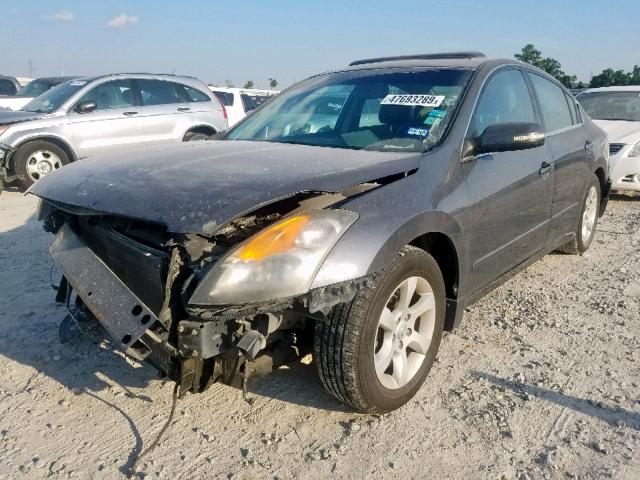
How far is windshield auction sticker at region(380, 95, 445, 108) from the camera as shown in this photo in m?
3.15

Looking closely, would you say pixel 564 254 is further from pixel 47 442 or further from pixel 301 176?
pixel 47 442

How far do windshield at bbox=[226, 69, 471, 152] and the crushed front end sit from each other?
3.21ft

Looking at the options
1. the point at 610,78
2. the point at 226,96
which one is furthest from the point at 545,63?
the point at 226,96

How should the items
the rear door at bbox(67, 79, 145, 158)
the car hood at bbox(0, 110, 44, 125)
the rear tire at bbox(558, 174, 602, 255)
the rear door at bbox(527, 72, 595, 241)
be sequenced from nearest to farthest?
the rear door at bbox(527, 72, 595, 241)
the rear tire at bbox(558, 174, 602, 255)
the car hood at bbox(0, 110, 44, 125)
the rear door at bbox(67, 79, 145, 158)

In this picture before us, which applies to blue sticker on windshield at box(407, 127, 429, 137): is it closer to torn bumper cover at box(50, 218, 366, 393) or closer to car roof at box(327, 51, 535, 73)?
car roof at box(327, 51, 535, 73)

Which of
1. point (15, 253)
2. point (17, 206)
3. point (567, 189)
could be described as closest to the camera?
point (567, 189)

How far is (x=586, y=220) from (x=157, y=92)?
6765mm

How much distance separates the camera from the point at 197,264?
212 centimetres

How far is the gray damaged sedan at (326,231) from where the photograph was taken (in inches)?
82.7

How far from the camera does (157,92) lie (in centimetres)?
895

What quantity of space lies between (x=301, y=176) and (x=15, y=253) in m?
3.71

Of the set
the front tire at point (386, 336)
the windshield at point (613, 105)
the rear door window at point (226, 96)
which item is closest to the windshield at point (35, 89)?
the rear door window at point (226, 96)

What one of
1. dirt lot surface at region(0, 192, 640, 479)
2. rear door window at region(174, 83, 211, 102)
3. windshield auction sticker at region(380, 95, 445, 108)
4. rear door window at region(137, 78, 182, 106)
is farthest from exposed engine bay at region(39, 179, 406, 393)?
rear door window at region(174, 83, 211, 102)

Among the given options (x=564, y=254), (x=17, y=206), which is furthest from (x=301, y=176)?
(x=17, y=206)
